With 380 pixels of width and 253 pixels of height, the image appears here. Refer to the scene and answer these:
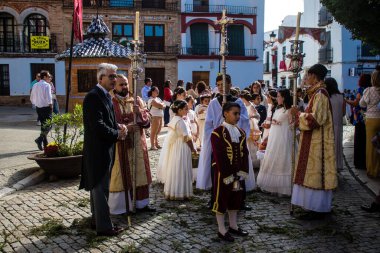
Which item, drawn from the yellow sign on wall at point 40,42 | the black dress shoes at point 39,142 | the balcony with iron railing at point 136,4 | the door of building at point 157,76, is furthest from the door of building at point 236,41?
the black dress shoes at point 39,142

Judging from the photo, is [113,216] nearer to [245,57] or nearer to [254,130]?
[254,130]

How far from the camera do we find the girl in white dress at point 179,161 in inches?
262

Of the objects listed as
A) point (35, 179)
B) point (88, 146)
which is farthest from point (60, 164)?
point (88, 146)

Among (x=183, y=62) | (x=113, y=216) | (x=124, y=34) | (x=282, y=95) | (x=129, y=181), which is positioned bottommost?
(x=113, y=216)

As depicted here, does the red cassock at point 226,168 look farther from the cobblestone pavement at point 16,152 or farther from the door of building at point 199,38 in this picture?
the door of building at point 199,38

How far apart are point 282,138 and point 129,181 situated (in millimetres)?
2751

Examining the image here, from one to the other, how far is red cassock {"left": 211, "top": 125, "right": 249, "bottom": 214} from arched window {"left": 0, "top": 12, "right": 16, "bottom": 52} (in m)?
30.5

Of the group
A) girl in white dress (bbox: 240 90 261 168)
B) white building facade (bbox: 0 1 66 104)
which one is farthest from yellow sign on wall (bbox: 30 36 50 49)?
girl in white dress (bbox: 240 90 261 168)

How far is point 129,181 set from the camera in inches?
233

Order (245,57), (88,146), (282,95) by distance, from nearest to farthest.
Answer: (88,146), (282,95), (245,57)

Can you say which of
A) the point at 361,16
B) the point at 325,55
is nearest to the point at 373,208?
the point at 361,16

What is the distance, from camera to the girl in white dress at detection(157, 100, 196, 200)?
262 inches

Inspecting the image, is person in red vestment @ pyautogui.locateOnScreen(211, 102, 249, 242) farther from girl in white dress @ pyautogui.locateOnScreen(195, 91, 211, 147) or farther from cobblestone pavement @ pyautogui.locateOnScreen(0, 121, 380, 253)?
girl in white dress @ pyautogui.locateOnScreen(195, 91, 211, 147)

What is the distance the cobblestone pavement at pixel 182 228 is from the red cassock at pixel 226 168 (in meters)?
0.45
